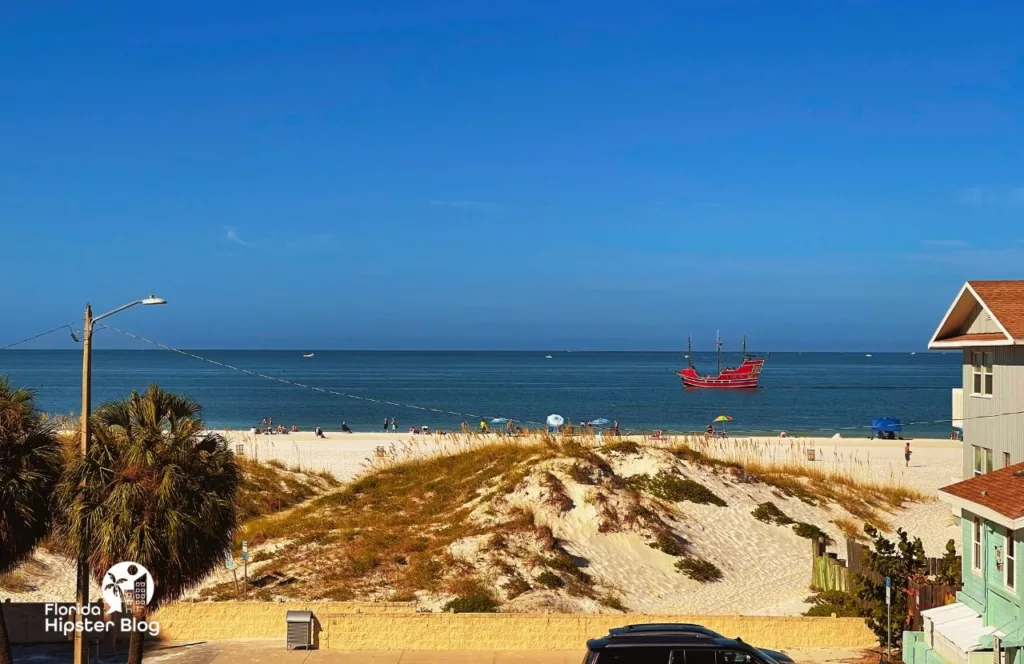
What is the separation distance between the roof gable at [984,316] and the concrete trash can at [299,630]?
16865mm

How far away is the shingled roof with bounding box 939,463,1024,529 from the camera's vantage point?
16.5 m

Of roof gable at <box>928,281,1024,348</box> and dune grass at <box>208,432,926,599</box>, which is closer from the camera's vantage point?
roof gable at <box>928,281,1024,348</box>

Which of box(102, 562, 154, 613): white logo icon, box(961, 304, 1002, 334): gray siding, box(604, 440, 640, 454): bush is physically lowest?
box(102, 562, 154, 613): white logo icon

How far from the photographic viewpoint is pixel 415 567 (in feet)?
92.1

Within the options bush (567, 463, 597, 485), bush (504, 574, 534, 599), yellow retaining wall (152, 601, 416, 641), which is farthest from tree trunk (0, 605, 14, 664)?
bush (567, 463, 597, 485)

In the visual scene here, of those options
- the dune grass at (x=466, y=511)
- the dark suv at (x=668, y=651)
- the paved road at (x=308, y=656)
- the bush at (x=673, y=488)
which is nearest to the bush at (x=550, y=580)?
the dune grass at (x=466, y=511)

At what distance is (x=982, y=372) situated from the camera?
23.8 m

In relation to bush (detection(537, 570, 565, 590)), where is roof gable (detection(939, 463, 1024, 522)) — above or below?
above

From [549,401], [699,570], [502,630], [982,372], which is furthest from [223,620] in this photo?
[549,401]

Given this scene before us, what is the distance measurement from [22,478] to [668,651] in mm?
11909

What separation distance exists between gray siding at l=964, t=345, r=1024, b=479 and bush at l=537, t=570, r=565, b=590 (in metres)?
11.6

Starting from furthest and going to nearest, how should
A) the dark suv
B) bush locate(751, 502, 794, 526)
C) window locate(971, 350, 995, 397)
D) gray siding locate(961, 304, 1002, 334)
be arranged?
bush locate(751, 502, 794, 526)
window locate(971, 350, 995, 397)
gray siding locate(961, 304, 1002, 334)
the dark suv

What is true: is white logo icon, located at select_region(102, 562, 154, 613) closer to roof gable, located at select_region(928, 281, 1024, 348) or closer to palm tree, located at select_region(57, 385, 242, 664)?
palm tree, located at select_region(57, 385, 242, 664)

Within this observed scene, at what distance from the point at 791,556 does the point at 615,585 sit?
780 cm
